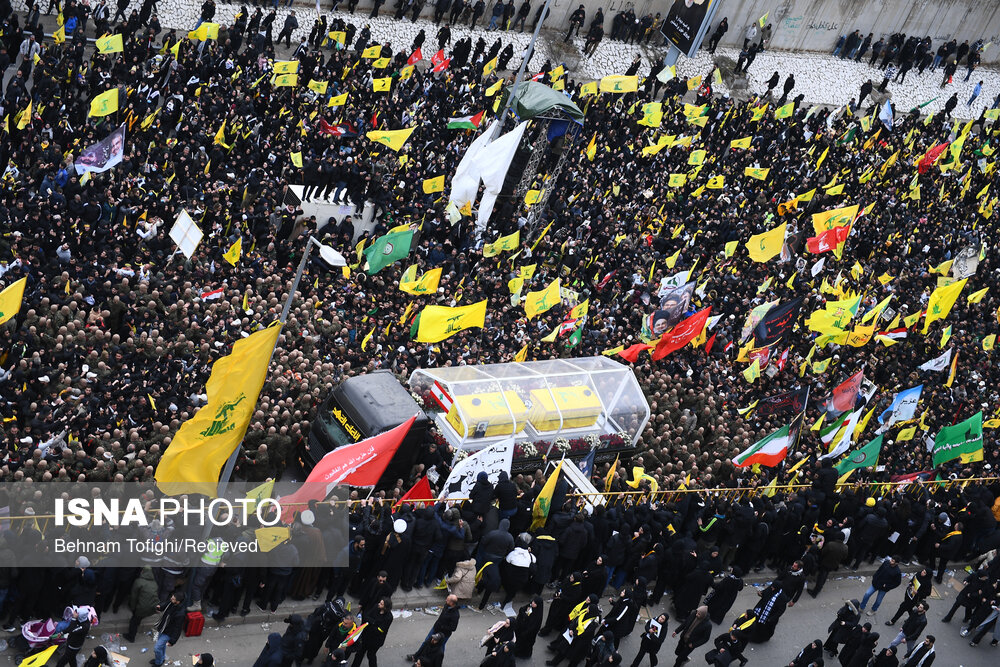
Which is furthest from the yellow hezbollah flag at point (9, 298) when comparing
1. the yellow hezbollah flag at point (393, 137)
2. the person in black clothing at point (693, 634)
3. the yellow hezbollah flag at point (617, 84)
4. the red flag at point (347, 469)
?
the yellow hezbollah flag at point (617, 84)

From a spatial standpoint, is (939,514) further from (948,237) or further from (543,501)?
(948,237)

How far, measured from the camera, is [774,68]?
4878 centimetres

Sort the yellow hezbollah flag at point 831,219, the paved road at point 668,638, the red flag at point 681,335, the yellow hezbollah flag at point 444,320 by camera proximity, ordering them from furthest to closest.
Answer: the yellow hezbollah flag at point 831,219
the red flag at point 681,335
the yellow hezbollah flag at point 444,320
the paved road at point 668,638

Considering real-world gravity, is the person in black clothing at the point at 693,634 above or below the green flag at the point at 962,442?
below

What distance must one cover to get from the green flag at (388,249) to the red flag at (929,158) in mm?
21924

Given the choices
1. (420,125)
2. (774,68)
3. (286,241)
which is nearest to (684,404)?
(286,241)

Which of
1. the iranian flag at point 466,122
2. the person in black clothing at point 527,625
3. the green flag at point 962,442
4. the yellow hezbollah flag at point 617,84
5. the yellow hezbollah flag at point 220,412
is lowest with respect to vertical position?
the person in black clothing at point 527,625

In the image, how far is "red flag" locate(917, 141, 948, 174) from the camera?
1549 inches

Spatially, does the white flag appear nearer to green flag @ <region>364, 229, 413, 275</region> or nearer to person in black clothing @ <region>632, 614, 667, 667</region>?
green flag @ <region>364, 229, 413, 275</region>

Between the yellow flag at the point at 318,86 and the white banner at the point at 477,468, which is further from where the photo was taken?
the yellow flag at the point at 318,86

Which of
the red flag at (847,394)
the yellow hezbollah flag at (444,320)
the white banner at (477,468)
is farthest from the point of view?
the red flag at (847,394)

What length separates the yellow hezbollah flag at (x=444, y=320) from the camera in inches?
831

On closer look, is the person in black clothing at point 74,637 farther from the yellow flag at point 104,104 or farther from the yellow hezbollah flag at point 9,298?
the yellow flag at point 104,104

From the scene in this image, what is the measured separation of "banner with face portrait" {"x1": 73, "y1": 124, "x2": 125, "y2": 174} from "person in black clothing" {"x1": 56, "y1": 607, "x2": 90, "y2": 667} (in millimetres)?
11069
